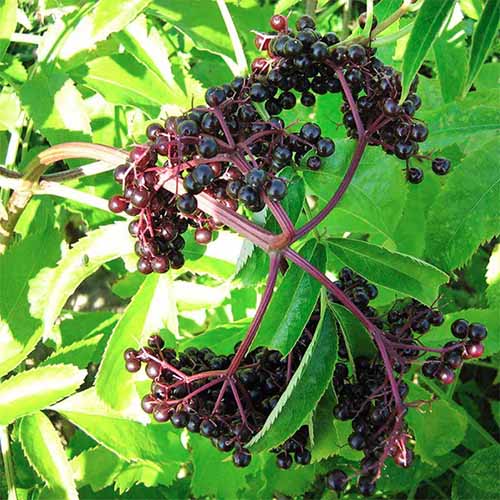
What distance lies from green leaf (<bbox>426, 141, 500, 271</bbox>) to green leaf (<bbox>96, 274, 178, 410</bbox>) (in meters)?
0.58

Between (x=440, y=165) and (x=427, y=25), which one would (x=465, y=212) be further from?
(x=427, y=25)

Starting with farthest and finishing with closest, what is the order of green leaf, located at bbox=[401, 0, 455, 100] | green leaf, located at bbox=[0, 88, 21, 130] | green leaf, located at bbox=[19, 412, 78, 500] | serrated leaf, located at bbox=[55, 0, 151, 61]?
green leaf, located at bbox=[0, 88, 21, 130], green leaf, located at bbox=[19, 412, 78, 500], serrated leaf, located at bbox=[55, 0, 151, 61], green leaf, located at bbox=[401, 0, 455, 100]

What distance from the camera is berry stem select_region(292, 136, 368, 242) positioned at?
42.8 inches

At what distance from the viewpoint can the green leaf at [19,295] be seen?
1564 mm

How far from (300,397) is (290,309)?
0.49ft

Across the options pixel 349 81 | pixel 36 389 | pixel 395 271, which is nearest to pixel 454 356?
pixel 395 271

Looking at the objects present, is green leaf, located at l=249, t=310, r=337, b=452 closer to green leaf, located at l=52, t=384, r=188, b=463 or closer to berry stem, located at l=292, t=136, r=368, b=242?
berry stem, located at l=292, t=136, r=368, b=242

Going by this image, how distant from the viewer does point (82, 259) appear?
4.46 ft

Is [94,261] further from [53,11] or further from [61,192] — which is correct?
[53,11]

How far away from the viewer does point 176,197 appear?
1093mm

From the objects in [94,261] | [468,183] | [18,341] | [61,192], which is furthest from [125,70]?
[468,183]

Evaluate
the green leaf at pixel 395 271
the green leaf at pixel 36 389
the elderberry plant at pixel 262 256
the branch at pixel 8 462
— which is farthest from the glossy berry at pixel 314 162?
the branch at pixel 8 462

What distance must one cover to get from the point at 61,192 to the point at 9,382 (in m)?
0.46

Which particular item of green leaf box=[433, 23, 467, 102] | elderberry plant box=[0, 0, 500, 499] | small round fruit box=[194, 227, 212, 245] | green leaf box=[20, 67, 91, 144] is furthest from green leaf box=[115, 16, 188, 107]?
green leaf box=[433, 23, 467, 102]
